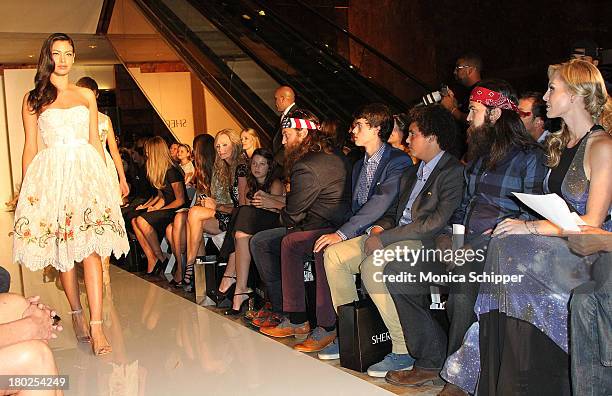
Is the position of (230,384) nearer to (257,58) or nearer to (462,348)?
(462,348)

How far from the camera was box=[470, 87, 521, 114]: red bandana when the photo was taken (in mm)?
3428

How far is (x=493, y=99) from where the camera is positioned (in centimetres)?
344

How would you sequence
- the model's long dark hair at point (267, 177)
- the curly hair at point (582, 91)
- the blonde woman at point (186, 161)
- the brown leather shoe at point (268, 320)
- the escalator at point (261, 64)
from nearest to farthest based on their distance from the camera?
the curly hair at point (582, 91)
the brown leather shoe at point (268, 320)
the model's long dark hair at point (267, 177)
the blonde woman at point (186, 161)
the escalator at point (261, 64)

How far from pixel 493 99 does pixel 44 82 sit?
2379 millimetres

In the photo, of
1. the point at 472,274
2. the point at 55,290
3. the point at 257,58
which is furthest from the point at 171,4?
the point at 472,274

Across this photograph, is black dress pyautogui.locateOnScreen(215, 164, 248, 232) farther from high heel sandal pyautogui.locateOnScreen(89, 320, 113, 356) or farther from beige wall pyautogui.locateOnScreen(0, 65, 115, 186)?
beige wall pyautogui.locateOnScreen(0, 65, 115, 186)

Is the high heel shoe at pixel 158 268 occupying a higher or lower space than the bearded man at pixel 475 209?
lower

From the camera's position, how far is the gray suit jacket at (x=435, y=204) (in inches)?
138

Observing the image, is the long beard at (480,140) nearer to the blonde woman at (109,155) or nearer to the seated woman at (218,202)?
the blonde woman at (109,155)

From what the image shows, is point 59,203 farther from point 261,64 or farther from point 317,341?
point 261,64

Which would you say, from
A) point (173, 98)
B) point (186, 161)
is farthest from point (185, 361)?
point (173, 98)

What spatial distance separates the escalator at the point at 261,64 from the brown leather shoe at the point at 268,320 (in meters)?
2.46

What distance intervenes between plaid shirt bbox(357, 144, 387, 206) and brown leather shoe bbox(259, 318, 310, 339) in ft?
2.58

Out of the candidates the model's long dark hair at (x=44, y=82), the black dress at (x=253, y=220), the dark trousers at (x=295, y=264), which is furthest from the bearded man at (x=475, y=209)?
the model's long dark hair at (x=44, y=82)
